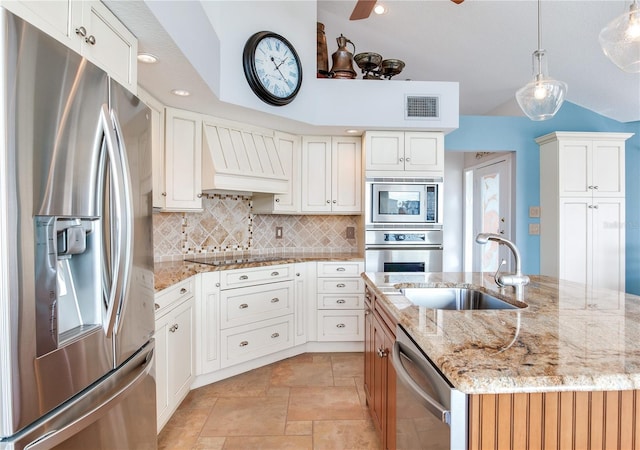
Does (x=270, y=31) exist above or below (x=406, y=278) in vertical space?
above

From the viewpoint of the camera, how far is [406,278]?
1966 millimetres

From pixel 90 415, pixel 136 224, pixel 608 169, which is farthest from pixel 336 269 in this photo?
pixel 608 169

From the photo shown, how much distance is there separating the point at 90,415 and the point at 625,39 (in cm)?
252

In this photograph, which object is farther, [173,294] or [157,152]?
[157,152]

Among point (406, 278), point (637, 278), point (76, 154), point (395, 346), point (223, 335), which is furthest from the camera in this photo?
point (637, 278)

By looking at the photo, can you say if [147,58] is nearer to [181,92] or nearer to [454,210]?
[181,92]

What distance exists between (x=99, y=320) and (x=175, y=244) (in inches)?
83.3

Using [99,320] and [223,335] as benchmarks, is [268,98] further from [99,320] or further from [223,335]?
[99,320]

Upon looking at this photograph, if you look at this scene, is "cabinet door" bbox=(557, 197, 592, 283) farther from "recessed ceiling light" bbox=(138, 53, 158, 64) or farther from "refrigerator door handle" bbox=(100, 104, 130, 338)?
"refrigerator door handle" bbox=(100, 104, 130, 338)

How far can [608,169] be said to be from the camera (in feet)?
12.3

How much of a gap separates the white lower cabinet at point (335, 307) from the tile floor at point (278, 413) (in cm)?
38

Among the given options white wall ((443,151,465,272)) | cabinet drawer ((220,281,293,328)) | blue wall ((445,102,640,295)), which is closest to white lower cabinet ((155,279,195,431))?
cabinet drawer ((220,281,293,328))

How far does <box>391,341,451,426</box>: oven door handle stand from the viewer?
0.82 metres

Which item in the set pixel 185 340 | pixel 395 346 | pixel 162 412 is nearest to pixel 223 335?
pixel 185 340
